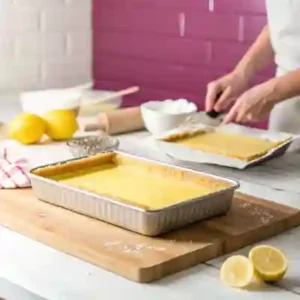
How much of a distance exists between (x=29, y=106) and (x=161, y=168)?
0.78 metres

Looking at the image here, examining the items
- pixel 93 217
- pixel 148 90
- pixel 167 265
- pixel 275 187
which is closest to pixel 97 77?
pixel 148 90

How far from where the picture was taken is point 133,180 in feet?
3.98

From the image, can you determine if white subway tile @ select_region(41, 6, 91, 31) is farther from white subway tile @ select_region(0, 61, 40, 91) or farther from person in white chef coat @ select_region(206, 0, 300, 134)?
person in white chef coat @ select_region(206, 0, 300, 134)

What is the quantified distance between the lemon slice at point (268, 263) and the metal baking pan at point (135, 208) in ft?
0.51

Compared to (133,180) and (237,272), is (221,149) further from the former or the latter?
(237,272)

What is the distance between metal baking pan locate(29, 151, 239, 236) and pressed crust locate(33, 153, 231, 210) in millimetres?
14

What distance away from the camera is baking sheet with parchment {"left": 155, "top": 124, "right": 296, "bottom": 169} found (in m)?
1.41

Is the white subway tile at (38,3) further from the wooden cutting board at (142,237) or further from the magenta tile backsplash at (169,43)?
the wooden cutting board at (142,237)

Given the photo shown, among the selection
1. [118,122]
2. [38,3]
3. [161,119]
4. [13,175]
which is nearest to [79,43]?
[38,3]

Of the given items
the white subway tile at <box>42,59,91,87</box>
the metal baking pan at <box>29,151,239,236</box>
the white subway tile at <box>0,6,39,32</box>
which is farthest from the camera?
the white subway tile at <box>42,59,91,87</box>

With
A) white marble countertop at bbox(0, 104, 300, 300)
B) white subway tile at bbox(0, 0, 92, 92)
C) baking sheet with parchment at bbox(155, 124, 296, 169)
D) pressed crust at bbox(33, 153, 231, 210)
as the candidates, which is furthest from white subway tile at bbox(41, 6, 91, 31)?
white marble countertop at bbox(0, 104, 300, 300)

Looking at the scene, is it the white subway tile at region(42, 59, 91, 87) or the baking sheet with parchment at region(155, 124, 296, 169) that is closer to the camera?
the baking sheet with parchment at region(155, 124, 296, 169)

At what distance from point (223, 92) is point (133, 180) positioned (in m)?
0.54

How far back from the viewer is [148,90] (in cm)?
240
